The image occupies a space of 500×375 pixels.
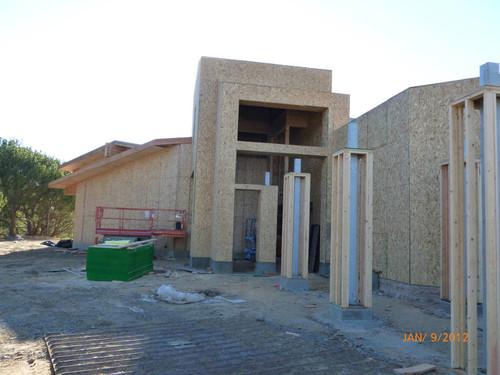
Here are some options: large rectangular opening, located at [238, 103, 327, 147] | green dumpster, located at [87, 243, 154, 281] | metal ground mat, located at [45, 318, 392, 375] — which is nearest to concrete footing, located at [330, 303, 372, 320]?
metal ground mat, located at [45, 318, 392, 375]

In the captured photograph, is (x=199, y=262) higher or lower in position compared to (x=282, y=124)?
lower

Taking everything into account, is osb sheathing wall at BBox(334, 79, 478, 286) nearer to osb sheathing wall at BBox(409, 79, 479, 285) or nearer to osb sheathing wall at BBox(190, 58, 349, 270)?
osb sheathing wall at BBox(409, 79, 479, 285)

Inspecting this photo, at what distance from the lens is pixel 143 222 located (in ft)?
66.2

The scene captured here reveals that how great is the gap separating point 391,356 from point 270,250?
944cm

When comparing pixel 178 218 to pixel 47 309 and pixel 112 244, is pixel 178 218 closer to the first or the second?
pixel 112 244

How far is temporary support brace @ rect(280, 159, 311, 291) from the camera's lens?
11.0 meters

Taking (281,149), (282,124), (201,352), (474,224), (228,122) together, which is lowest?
(201,352)

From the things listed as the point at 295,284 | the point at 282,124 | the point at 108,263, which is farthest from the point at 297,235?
the point at 282,124

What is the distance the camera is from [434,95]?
983cm

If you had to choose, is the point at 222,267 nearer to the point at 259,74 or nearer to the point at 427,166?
the point at 427,166

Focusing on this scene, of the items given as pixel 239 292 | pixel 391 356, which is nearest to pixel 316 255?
pixel 239 292

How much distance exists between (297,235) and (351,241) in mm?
3696

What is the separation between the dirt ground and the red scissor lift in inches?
201

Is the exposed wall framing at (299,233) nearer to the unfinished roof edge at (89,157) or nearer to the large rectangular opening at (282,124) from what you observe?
the large rectangular opening at (282,124)
